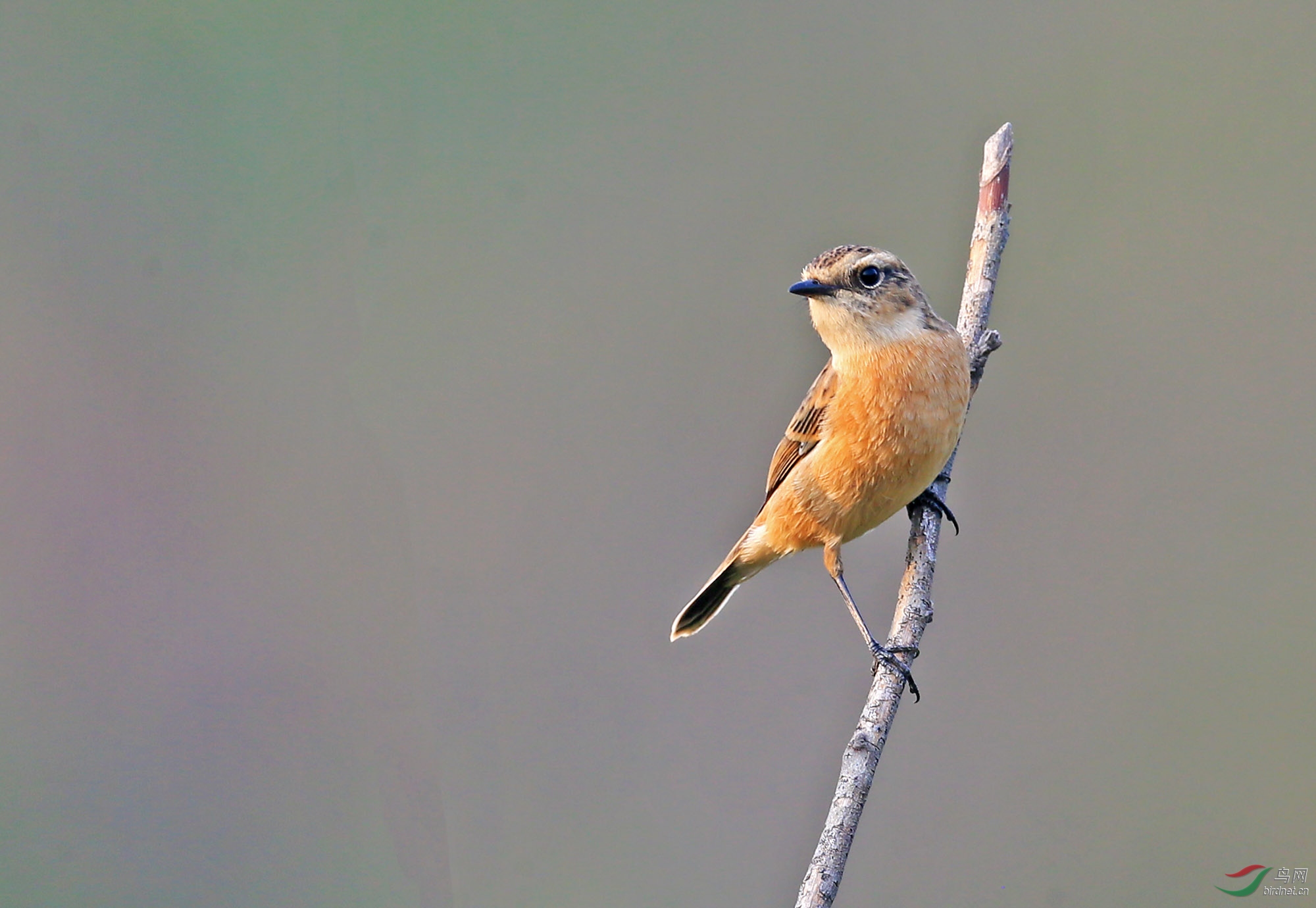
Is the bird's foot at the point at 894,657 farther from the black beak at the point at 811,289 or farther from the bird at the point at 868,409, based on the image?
the black beak at the point at 811,289

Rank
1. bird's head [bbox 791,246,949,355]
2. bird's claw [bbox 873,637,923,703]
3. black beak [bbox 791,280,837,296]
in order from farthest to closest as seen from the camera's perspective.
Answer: bird's head [bbox 791,246,949,355]
black beak [bbox 791,280,837,296]
bird's claw [bbox 873,637,923,703]

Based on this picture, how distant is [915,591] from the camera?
296cm

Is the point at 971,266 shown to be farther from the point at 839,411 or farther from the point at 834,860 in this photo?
the point at 834,860

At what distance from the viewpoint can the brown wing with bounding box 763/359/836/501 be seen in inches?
139

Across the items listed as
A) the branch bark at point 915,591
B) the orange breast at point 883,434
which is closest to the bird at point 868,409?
the orange breast at point 883,434

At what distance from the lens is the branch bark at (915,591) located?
7.25 feet

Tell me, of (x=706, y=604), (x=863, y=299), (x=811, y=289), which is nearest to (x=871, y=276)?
(x=863, y=299)

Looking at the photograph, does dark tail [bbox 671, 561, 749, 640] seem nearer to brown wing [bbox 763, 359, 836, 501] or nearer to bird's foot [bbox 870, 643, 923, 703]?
brown wing [bbox 763, 359, 836, 501]

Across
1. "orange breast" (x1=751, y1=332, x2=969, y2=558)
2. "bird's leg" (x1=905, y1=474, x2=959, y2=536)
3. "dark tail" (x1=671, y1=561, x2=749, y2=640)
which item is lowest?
"dark tail" (x1=671, y1=561, x2=749, y2=640)

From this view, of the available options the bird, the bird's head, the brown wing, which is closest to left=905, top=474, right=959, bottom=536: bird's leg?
the bird

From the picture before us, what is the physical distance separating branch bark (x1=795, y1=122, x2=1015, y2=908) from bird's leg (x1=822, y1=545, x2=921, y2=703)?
27 mm

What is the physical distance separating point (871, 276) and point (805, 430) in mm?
638

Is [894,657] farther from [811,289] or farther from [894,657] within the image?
[811,289]

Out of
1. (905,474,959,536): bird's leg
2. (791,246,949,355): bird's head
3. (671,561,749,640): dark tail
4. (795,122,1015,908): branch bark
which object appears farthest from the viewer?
(671,561,749,640): dark tail
